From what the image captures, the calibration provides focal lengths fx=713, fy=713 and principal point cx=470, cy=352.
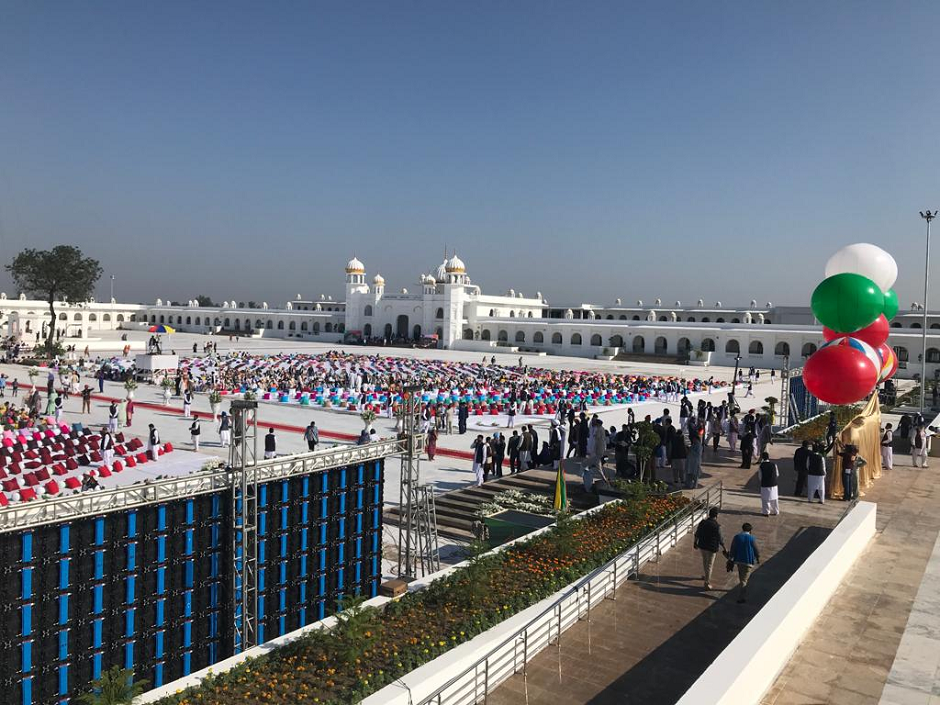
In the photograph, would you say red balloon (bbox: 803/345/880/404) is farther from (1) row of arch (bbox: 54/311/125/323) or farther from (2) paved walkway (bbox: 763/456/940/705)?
(1) row of arch (bbox: 54/311/125/323)

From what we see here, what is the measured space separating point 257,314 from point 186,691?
8068 cm

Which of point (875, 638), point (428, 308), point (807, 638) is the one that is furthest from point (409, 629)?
point (428, 308)

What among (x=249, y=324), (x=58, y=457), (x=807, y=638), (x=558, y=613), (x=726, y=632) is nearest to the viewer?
(x=558, y=613)

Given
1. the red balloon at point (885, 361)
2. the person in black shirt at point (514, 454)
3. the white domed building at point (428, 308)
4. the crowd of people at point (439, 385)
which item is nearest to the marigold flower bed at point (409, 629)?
the person in black shirt at point (514, 454)

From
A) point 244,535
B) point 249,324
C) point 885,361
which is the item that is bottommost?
point 244,535

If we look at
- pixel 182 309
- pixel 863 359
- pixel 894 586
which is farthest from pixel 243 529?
pixel 182 309

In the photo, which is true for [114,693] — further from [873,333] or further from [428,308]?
[428,308]

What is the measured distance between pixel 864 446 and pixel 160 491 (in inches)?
477

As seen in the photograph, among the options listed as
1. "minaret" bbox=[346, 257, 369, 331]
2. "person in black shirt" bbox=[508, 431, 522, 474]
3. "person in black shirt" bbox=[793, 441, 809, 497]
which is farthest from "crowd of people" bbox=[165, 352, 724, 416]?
"minaret" bbox=[346, 257, 369, 331]

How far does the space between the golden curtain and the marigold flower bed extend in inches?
192

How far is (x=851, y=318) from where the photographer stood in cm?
1258

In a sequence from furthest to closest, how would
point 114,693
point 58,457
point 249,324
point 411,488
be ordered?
point 249,324 → point 58,457 → point 411,488 → point 114,693

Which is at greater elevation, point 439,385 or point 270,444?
point 439,385

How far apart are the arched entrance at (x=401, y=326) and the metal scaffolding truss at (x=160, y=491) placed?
2447 inches
